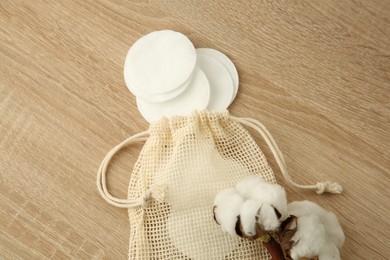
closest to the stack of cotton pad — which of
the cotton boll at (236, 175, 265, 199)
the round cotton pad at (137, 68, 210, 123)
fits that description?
the round cotton pad at (137, 68, 210, 123)

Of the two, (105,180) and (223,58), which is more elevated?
(223,58)

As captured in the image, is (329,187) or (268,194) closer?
(268,194)

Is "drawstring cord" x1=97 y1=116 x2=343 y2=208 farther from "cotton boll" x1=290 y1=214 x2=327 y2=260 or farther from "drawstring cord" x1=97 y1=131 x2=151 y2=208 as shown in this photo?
"cotton boll" x1=290 y1=214 x2=327 y2=260

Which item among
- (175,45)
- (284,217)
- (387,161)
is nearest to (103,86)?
(175,45)

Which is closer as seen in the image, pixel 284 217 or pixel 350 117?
pixel 284 217

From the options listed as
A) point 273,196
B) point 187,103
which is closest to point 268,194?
point 273,196

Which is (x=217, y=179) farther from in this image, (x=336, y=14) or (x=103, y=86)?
(x=336, y=14)

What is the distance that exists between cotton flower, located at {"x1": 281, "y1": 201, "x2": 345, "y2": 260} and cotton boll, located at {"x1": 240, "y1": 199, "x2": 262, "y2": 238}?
5 centimetres

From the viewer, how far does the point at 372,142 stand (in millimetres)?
675

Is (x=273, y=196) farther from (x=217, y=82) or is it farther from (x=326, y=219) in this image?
(x=217, y=82)

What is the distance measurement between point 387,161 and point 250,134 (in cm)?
22

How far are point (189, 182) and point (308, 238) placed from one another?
19 cm

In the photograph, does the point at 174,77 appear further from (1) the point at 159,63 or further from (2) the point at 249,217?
(2) the point at 249,217

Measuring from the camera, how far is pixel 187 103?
0.67m
